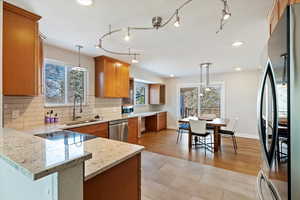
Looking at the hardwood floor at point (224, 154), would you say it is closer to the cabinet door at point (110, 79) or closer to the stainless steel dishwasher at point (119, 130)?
the stainless steel dishwasher at point (119, 130)

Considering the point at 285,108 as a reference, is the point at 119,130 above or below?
below

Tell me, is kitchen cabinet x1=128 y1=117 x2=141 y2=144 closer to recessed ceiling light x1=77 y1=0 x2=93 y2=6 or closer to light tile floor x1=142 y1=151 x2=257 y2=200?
light tile floor x1=142 y1=151 x2=257 y2=200

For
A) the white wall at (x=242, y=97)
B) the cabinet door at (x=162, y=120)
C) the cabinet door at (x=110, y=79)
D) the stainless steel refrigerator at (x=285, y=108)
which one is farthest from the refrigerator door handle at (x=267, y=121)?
the cabinet door at (x=162, y=120)

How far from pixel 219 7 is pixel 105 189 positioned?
2118 mm

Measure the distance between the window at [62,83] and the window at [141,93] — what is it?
108 inches

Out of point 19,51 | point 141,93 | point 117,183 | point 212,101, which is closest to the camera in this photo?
point 117,183

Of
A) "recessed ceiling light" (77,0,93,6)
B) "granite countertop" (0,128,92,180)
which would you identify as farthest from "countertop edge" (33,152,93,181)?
"recessed ceiling light" (77,0,93,6)

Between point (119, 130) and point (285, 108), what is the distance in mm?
3323

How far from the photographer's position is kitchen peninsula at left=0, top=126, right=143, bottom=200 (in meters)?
0.61

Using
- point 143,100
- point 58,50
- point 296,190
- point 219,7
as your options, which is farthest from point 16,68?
point 143,100

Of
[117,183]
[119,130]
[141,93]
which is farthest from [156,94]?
[117,183]

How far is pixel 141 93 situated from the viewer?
6.37 metres

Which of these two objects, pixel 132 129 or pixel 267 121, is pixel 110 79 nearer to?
pixel 132 129

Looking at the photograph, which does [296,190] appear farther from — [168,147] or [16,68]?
[168,147]
